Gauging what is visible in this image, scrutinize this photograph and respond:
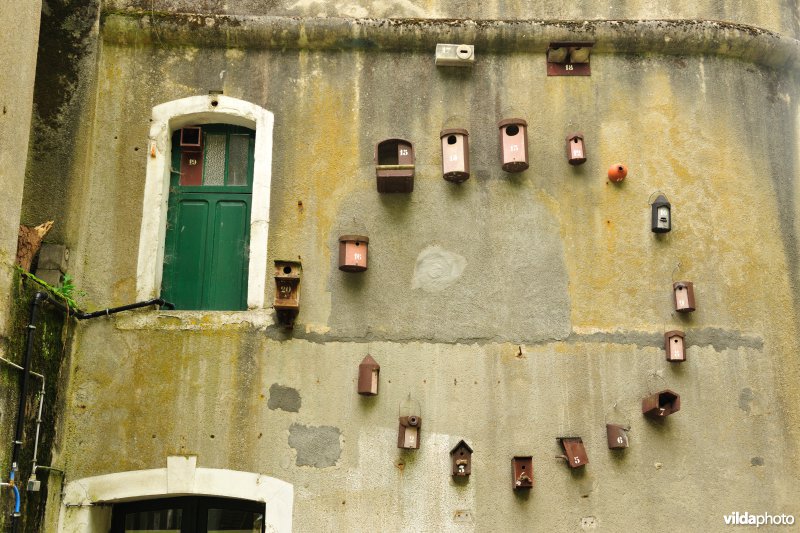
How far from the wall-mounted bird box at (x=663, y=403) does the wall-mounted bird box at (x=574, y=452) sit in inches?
21.6

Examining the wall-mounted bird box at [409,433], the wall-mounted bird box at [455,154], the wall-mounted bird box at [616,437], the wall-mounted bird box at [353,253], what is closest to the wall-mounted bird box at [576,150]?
the wall-mounted bird box at [455,154]

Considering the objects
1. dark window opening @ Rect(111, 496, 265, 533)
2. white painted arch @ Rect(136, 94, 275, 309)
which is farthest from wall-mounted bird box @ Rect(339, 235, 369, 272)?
dark window opening @ Rect(111, 496, 265, 533)

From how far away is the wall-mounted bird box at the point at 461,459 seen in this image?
5727mm

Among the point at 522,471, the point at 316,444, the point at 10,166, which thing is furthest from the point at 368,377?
the point at 10,166

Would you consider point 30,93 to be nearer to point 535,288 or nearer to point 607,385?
point 535,288

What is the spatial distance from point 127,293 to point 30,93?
1537mm

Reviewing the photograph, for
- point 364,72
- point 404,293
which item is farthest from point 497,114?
point 404,293

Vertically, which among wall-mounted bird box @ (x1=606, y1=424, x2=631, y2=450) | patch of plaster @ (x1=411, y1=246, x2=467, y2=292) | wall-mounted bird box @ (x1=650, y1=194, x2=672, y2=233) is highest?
wall-mounted bird box @ (x1=650, y1=194, x2=672, y2=233)

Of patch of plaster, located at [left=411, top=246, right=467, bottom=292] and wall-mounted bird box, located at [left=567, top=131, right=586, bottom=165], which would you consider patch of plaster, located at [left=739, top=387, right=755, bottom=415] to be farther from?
patch of plaster, located at [left=411, top=246, right=467, bottom=292]

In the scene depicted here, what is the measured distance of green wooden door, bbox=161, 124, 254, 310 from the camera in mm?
6305

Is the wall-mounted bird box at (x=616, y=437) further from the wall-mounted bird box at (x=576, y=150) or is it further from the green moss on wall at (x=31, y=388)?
the green moss on wall at (x=31, y=388)

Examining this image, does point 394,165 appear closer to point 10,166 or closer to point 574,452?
point 574,452

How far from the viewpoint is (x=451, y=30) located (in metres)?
6.53

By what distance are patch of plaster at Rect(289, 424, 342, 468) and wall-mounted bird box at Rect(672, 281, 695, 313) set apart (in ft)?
8.59
